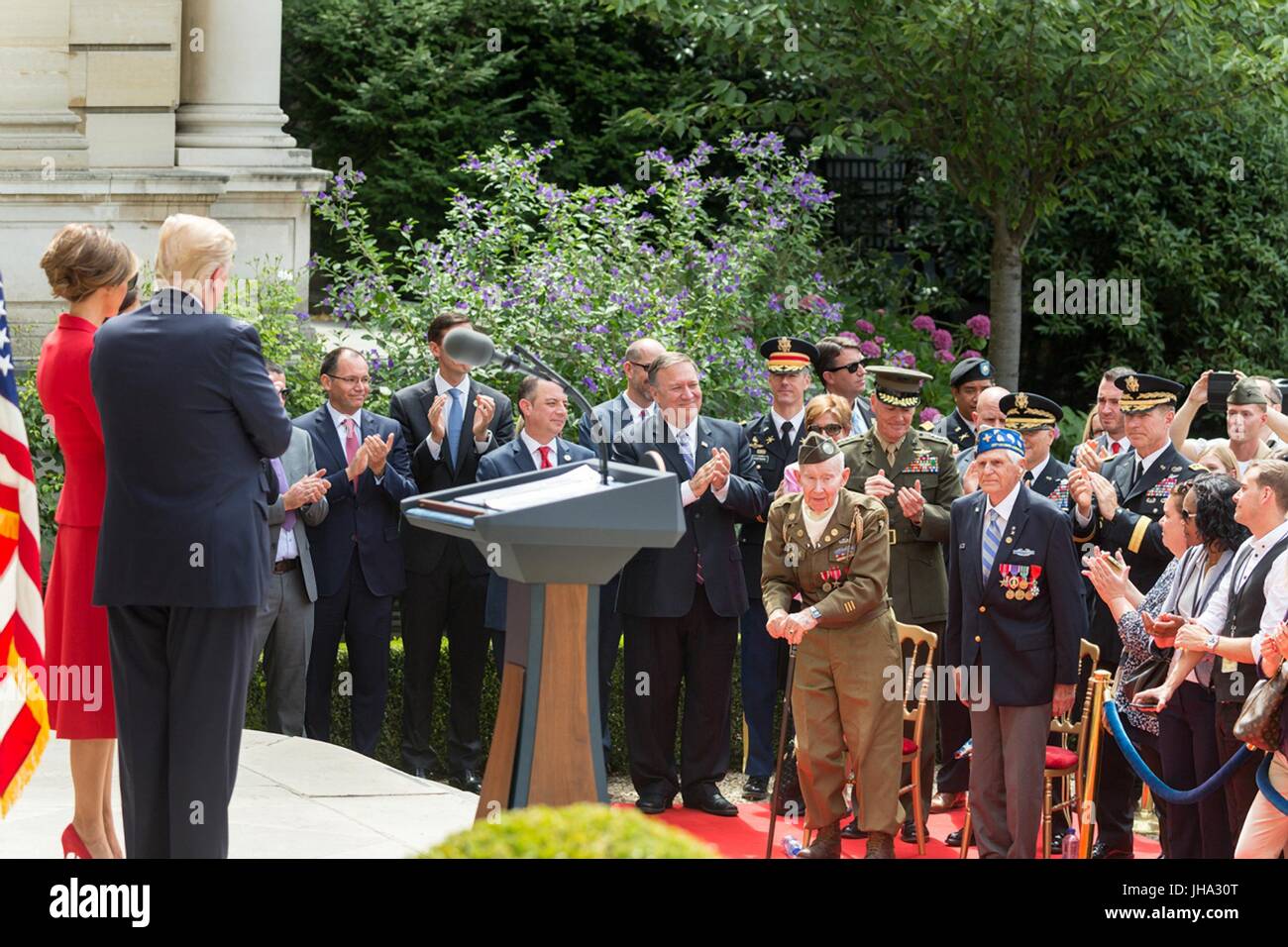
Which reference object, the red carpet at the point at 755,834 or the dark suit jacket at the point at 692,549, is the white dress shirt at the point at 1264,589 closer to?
the red carpet at the point at 755,834

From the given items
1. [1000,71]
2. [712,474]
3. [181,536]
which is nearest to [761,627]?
[712,474]

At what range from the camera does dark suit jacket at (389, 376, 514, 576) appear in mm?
8656

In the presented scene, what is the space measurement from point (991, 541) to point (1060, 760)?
1008 millimetres

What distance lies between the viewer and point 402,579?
28.2 ft

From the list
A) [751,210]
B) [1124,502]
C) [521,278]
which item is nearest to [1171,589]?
[1124,502]

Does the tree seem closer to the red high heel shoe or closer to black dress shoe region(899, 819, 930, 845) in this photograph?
black dress shoe region(899, 819, 930, 845)

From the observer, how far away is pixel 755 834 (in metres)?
8.10

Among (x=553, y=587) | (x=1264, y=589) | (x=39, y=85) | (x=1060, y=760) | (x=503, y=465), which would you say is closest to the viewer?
(x=553, y=587)

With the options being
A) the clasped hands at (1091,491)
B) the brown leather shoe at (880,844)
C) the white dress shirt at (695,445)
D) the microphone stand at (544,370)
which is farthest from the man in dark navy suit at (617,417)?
the microphone stand at (544,370)

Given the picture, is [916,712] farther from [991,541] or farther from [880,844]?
[991,541]

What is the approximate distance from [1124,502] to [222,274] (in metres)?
4.62

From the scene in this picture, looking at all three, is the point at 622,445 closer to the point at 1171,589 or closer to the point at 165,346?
the point at 1171,589

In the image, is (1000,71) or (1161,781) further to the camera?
(1000,71)

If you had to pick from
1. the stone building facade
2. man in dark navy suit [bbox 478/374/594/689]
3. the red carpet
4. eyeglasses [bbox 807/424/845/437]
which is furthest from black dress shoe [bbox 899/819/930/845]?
the stone building facade
